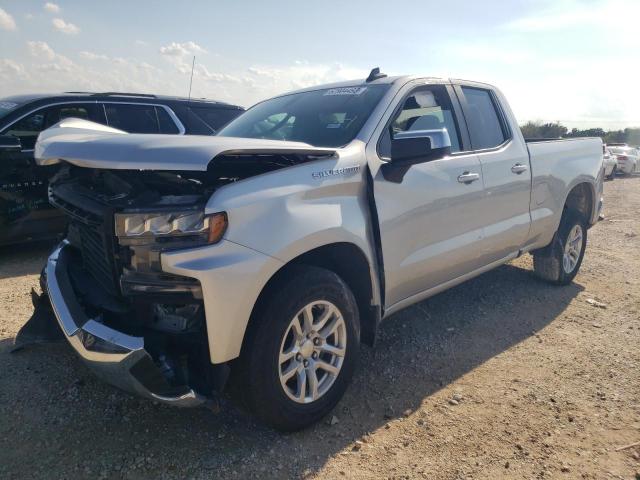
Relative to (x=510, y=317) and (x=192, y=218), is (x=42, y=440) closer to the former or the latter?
(x=192, y=218)

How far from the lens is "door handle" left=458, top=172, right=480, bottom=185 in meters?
3.50

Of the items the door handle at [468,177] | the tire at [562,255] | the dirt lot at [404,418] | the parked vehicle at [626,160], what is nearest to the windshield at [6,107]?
the dirt lot at [404,418]

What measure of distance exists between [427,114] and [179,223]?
2.19m

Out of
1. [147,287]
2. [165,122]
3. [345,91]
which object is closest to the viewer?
[147,287]

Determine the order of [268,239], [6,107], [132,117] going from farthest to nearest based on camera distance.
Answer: [132,117], [6,107], [268,239]

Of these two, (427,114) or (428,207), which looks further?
(427,114)

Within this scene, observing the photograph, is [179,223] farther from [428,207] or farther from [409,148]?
[428,207]

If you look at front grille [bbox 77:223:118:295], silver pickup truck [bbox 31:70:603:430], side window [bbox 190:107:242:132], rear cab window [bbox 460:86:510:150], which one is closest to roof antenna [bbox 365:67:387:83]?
silver pickup truck [bbox 31:70:603:430]

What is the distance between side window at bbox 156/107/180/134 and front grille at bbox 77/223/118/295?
3.73 metres

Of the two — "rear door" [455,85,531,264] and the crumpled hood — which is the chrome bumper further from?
"rear door" [455,85,531,264]

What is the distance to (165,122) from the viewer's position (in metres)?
6.35

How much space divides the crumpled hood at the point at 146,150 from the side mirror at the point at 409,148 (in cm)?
59

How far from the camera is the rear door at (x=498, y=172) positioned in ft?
12.6

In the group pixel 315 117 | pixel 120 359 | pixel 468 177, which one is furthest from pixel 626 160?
pixel 120 359
